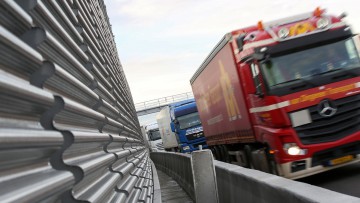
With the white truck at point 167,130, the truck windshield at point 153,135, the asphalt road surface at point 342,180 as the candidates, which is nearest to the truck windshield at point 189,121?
the white truck at point 167,130

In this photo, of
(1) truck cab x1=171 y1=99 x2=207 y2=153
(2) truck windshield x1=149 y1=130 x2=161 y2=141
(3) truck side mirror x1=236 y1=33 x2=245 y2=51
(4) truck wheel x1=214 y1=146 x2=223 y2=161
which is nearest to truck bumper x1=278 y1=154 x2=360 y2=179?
(3) truck side mirror x1=236 y1=33 x2=245 y2=51

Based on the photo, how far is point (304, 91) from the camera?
33.2 feet

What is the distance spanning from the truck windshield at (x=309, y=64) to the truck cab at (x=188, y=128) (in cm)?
1949

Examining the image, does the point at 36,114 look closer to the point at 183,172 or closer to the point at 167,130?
the point at 183,172

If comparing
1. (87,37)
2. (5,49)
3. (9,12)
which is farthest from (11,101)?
(87,37)

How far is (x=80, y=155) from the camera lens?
2.81 metres

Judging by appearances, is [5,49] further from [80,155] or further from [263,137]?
[263,137]

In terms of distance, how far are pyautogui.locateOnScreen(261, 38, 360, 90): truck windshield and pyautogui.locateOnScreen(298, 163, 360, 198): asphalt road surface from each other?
1989 millimetres

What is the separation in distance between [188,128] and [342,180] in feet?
65.7

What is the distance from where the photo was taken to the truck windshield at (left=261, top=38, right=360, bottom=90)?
1033 centimetres

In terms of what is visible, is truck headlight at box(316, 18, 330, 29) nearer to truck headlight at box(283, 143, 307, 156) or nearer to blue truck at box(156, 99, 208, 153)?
truck headlight at box(283, 143, 307, 156)

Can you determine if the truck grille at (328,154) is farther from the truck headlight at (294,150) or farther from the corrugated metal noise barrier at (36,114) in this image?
the corrugated metal noise barrier at (36,114)

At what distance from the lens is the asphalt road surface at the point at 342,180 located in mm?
8820

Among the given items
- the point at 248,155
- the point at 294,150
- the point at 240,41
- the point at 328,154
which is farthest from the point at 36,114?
the point at 248,155
